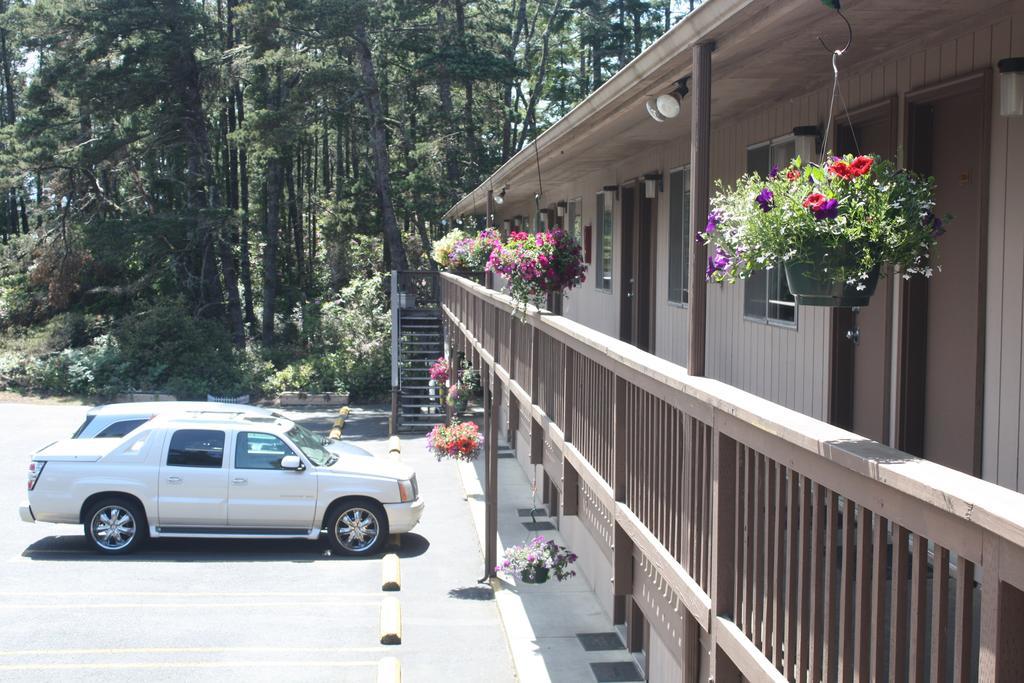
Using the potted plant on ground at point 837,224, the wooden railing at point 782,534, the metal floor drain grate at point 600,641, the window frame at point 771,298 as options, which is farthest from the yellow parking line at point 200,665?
the potted plant on ground at point 837,224

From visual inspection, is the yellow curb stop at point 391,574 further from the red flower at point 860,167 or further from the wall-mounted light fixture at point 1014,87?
the red flower at point 860,167

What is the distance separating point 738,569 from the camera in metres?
4.28

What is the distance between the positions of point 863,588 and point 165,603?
12285 mm

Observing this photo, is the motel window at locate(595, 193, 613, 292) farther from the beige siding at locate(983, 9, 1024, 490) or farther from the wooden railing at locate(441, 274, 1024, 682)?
the beige siding at locate(983, 9, 1024, 490)

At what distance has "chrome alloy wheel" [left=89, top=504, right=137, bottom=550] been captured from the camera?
15.7 m

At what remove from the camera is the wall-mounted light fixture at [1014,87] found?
4.84m

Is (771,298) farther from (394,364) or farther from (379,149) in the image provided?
(379,149)

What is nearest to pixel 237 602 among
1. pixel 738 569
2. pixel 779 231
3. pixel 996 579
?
pixel 738 569

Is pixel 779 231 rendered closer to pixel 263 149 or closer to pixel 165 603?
pixel 165 603

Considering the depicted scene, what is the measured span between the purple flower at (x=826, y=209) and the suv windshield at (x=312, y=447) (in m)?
13.1

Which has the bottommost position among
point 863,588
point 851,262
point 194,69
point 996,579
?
point 863,588

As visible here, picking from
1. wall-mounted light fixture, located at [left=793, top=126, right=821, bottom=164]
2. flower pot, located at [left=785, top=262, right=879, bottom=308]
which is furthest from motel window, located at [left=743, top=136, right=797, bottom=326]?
flower pot, located at [left=785, top=262, right=879, bottom=308]

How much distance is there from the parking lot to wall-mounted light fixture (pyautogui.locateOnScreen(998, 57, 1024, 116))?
8555mm

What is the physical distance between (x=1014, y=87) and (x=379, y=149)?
33.3 meters
